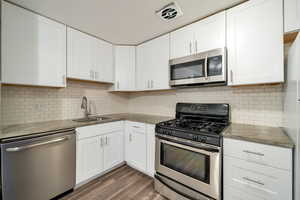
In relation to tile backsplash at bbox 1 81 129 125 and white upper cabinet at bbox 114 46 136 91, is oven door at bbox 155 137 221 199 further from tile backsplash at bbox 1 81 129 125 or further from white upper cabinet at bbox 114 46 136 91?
tile backsplash at bbox 1 81 129 125

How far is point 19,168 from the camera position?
130 cm

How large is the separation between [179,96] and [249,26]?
4.36 feet

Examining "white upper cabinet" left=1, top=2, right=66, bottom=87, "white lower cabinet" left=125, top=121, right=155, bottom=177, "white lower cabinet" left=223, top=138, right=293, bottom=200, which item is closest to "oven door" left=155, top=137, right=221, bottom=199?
"white lower cabinet" left=223, top=138, right=293, bottom=200

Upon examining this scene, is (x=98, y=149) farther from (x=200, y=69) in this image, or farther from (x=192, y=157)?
(x=200, y=69)

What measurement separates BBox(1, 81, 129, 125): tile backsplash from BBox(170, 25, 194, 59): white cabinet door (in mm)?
1626

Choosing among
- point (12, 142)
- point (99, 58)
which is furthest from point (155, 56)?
point (12, 142)

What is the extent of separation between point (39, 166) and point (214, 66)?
2.36 meters

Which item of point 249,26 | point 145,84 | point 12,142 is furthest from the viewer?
point 145,84

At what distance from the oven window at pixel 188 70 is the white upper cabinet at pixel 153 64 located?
16cm

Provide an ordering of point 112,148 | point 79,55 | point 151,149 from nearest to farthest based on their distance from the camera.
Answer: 1. point 151,149
2. point 79,55
3. point 112,148

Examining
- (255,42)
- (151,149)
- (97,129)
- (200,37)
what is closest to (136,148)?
(151,149)

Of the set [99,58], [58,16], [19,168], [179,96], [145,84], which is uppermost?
[58,16]

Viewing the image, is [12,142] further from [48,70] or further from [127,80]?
[127,80]

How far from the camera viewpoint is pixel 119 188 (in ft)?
5.96
